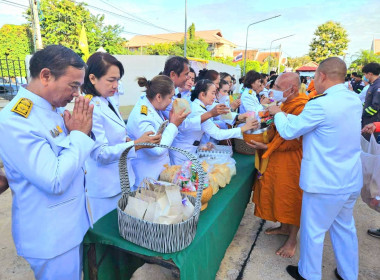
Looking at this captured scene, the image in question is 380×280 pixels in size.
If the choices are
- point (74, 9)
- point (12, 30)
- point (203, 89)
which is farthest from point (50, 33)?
point (203, 89)

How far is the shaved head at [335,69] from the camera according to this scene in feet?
6.29

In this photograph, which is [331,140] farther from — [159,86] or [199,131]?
[159,86]

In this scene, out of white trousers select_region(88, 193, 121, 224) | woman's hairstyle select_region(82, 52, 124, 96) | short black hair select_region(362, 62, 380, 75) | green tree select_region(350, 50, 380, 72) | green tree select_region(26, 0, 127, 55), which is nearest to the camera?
woman's hairstyle select_region(82, 52, 124, 96)

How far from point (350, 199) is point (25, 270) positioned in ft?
9.52

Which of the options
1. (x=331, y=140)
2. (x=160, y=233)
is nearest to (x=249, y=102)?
(x=331, y=140)

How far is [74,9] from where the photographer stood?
850 inches

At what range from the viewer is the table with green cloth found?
4.14 ft

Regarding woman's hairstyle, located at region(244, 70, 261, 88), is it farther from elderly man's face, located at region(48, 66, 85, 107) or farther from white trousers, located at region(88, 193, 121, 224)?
elderly man's face, located at region(48, 66, 85, 107)

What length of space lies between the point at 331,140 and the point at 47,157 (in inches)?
71.2

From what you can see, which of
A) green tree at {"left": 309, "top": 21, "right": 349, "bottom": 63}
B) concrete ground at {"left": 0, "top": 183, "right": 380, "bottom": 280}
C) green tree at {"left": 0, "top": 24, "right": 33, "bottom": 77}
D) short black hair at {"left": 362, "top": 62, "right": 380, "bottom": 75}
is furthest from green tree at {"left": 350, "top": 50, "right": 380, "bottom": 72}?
green tree at {"left": 0, "top": 24, "right": 33, "bottom": 77}

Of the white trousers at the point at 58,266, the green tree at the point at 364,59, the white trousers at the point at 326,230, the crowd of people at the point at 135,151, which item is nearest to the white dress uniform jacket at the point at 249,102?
the crowd of people at the point at 135,151

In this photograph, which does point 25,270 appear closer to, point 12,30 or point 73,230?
point 73,230

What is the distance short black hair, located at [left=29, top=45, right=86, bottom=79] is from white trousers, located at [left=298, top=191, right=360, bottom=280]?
1.91 meters

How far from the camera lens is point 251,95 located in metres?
4.36
